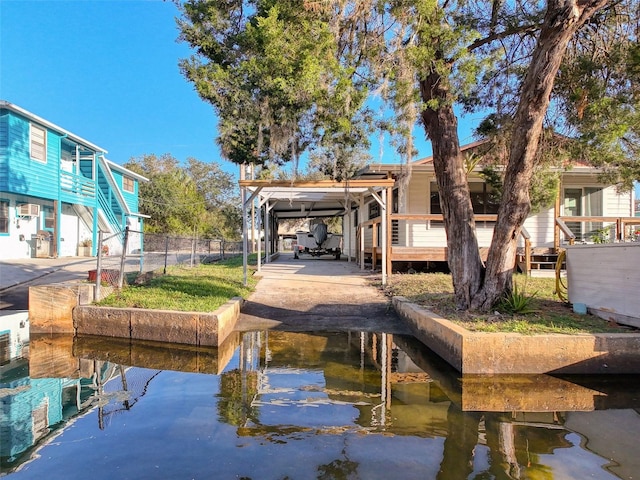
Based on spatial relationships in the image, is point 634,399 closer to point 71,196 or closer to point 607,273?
point 607,273

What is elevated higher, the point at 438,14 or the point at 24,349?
the point at 438,14

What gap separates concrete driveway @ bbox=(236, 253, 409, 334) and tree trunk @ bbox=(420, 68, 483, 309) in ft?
4.65

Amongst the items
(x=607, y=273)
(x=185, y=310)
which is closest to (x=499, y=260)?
(x=607, y=273)

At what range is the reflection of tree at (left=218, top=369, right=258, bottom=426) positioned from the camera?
3.98 m

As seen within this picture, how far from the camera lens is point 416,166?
1316cm

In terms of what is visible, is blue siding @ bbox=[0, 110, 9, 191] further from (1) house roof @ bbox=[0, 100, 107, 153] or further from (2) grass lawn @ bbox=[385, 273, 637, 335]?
(2) grass lawn @ bbox=[385, 273, 637, 335]

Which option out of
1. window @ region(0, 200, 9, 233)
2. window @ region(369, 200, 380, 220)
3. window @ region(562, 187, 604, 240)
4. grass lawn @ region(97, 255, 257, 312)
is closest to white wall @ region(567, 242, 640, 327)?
grass lawn @ region(97, 255, 257, 312)

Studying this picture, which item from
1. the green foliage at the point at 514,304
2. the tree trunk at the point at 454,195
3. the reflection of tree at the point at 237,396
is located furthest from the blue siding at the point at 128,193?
the green foliage at the point at 514,304

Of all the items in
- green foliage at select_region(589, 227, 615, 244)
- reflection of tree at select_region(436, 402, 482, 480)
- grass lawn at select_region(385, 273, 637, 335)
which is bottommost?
reflection of tree at select_region(436, 402, 482, 480)

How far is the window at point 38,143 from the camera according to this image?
18131 millimetres

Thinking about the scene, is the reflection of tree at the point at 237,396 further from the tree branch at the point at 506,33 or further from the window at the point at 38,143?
the window at the point at 38,143

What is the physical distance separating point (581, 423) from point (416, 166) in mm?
10064

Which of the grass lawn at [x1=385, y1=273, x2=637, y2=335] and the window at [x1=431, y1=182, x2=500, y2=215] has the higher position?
the window at [x1=431, y1=182, x2=500, y2=215]

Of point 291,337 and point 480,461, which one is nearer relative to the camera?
point 480,461
